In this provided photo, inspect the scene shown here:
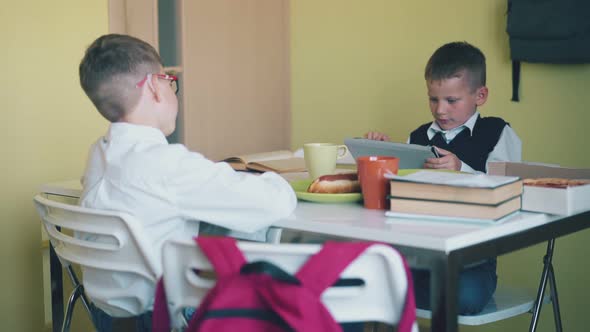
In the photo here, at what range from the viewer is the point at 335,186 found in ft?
5.41

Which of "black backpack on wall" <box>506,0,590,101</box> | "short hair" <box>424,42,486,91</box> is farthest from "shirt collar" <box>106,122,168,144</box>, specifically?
"black backpack on wall" <box>506,0,590,101</box>

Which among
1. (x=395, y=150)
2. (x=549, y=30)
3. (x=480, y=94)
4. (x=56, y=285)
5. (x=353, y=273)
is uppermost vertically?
(x=549, y=30)

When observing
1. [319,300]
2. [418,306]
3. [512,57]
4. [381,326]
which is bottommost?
[381,326]

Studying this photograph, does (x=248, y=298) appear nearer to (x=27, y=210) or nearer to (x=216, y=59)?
(x=27, y=210)

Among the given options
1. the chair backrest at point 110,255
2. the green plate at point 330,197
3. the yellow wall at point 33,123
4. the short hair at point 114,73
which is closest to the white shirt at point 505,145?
the green plate at point 330,197

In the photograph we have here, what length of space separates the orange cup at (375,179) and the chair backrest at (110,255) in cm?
44

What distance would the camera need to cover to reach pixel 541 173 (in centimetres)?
167

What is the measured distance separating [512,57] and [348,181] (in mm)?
→ 1171

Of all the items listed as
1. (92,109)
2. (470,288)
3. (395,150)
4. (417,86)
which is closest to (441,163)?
(395,150)

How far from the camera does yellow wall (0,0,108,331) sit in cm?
254

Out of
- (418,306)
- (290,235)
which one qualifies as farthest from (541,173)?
(290,235)

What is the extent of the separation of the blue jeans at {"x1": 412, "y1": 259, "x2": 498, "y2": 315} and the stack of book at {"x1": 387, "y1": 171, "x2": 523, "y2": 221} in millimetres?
339

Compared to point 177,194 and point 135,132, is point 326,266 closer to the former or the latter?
point 177,194

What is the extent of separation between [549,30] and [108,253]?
5.39 feet
